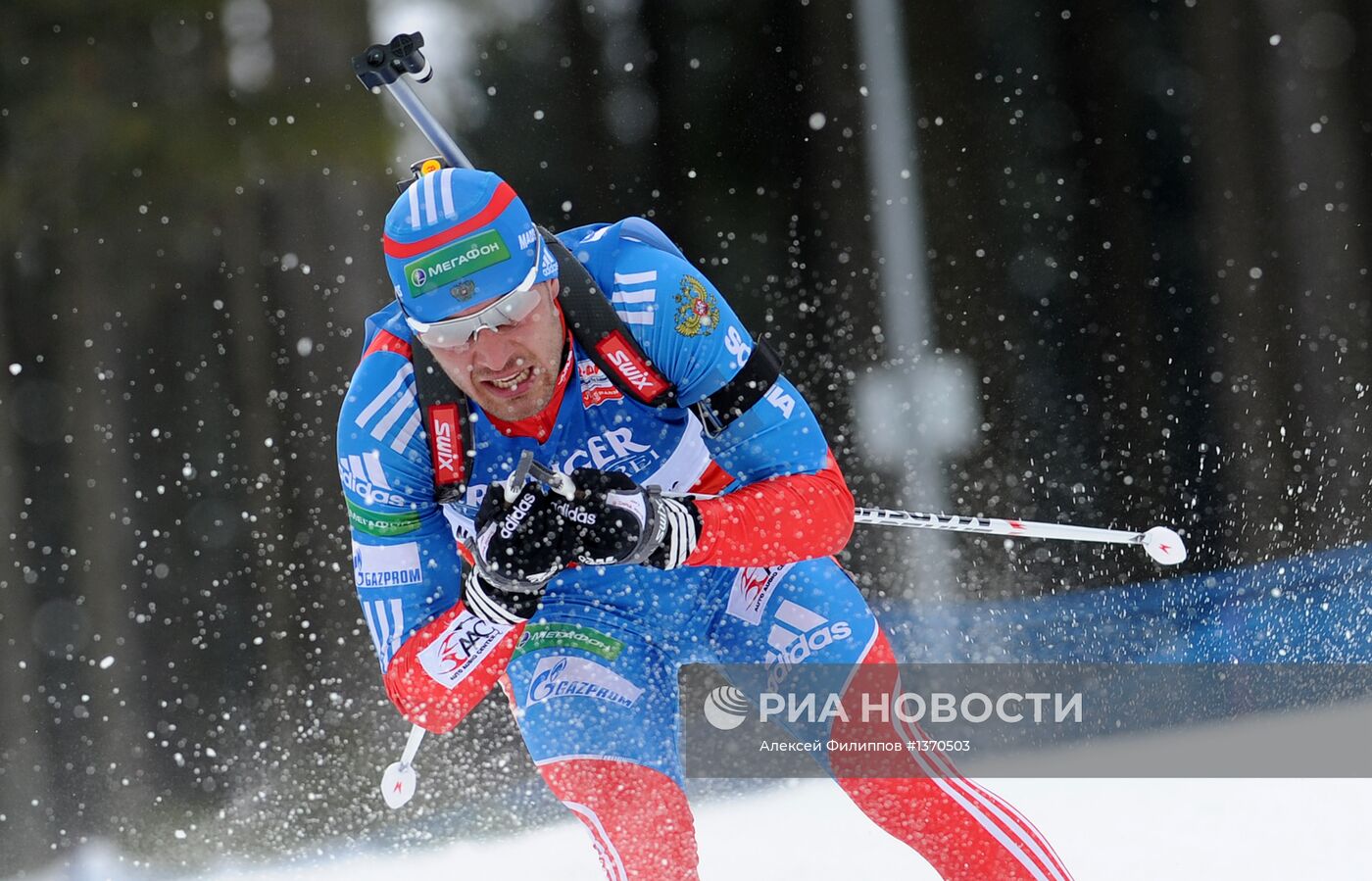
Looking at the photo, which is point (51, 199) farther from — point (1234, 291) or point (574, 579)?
point (1234, 291)

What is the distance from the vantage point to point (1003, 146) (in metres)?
5.96

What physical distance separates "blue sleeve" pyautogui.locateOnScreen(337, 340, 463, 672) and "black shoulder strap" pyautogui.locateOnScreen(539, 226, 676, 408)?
1.00 ft

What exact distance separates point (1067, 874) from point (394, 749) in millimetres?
3868

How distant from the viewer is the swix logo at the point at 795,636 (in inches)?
94.0

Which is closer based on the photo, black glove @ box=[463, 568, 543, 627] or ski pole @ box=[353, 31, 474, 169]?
black glove @ box=[463, 568, 543, 627]

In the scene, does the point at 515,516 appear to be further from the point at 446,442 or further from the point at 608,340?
the point at 608,340

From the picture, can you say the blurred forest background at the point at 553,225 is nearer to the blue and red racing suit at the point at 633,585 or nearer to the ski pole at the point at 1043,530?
the ski pole at the point at 1043,530

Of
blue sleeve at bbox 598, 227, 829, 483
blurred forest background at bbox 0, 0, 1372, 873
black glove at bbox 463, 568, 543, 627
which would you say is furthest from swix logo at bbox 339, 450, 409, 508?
blurred forest background at bbox 0, 0, 1372, 873

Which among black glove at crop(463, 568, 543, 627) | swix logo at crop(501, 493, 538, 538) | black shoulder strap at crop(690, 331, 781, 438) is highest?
black shoulder strap at crop(690, 331, 781, 438)

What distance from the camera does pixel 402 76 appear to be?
2.72m

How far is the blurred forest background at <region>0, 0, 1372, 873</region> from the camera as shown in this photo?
548 cm

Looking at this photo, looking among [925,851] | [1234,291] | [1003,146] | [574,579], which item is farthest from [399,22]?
[925,851]

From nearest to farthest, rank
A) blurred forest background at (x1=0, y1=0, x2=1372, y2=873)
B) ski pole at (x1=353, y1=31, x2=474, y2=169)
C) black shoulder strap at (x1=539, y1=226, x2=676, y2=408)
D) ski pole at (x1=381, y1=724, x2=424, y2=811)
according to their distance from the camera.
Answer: black shoulder strap at (x1=539, y1=226, x2=676, y2=408)
ski pole at (x1=353, y1=31, x2=474, y2=169)
ski pole at (x1=381, y1=724, x2=424, y2=811)
blurred forest background at (x1=0, y1=0, x2=1372, y2=873)

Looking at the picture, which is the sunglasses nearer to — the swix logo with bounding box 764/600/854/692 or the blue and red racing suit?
the blue and red racing suit
